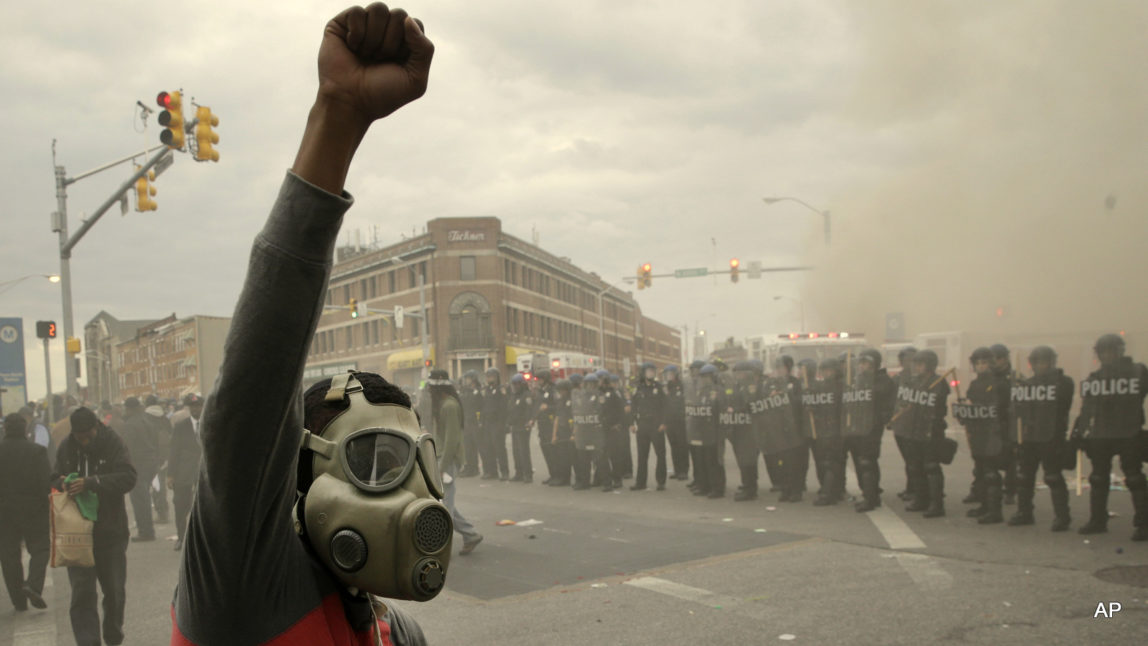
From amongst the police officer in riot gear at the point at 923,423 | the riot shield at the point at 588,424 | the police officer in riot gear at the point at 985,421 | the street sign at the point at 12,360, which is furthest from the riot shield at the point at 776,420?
the street sign at the point at 12,360

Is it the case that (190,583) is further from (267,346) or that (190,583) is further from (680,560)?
(680,560)

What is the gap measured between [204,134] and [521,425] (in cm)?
793

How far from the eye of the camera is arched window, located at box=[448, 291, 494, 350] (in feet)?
176

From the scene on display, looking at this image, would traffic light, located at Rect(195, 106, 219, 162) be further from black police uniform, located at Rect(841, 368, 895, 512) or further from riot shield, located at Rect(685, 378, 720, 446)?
black police uniform, located at Rect(841, 368, 895, 512)

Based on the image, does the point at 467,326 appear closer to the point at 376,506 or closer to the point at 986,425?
the point at 986,425

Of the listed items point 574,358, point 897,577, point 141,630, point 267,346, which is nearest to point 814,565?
point 897,577

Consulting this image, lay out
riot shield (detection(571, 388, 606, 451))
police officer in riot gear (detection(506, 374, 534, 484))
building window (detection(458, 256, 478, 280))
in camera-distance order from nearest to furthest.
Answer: riot shield (detection(571, 388, 606, 451)) < police officer in riot gear (detection(506, 374, 534, 484)) < building window (detection(458, 256, 478, 280))

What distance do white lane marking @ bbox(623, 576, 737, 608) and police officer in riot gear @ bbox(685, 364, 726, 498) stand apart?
18.2ft

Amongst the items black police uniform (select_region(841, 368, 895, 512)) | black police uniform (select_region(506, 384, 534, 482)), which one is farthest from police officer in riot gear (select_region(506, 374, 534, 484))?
black police uniform (select_region(841, 368, 895, 512))

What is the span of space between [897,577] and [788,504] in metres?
4.52

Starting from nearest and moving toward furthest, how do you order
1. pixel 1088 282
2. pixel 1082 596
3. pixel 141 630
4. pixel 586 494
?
pixel 1082 596 < pixel 141 630 < pixel 586 494 < pixel 1088 282

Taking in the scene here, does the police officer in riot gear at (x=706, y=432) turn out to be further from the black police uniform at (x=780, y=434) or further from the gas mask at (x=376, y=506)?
the gas mask at (x=376, y=506)

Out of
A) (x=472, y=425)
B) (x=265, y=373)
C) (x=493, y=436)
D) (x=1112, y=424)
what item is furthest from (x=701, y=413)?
(x=265, y=373)

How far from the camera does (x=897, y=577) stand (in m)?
7.07
